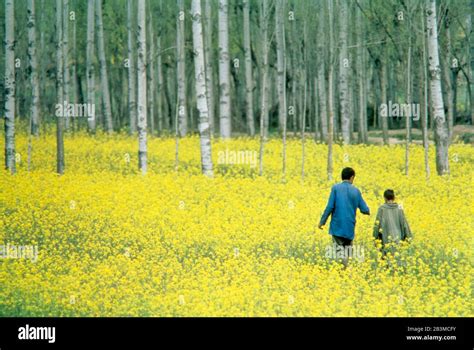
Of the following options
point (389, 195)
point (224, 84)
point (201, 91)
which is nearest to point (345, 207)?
point (389, 195)

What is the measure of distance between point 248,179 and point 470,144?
605 cm

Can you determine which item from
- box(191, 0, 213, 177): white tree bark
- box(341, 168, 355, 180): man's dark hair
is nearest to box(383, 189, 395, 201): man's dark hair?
box(341, 168, 355, 180): man's dark hair

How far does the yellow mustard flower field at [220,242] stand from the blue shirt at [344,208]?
57cm

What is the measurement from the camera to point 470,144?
1761 cm

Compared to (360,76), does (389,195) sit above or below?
below

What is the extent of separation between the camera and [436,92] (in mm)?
14859

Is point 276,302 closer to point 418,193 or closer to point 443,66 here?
point 418,193

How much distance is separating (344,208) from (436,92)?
5954 millimetres

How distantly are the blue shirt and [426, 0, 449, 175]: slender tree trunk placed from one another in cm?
545

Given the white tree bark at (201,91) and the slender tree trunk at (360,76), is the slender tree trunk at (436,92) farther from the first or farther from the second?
the white tree bark at (201,91)

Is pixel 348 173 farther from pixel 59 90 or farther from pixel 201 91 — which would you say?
pixel 59 90

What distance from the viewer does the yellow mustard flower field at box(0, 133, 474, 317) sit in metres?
9.98

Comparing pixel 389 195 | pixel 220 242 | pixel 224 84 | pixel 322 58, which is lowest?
pixel 220 242
